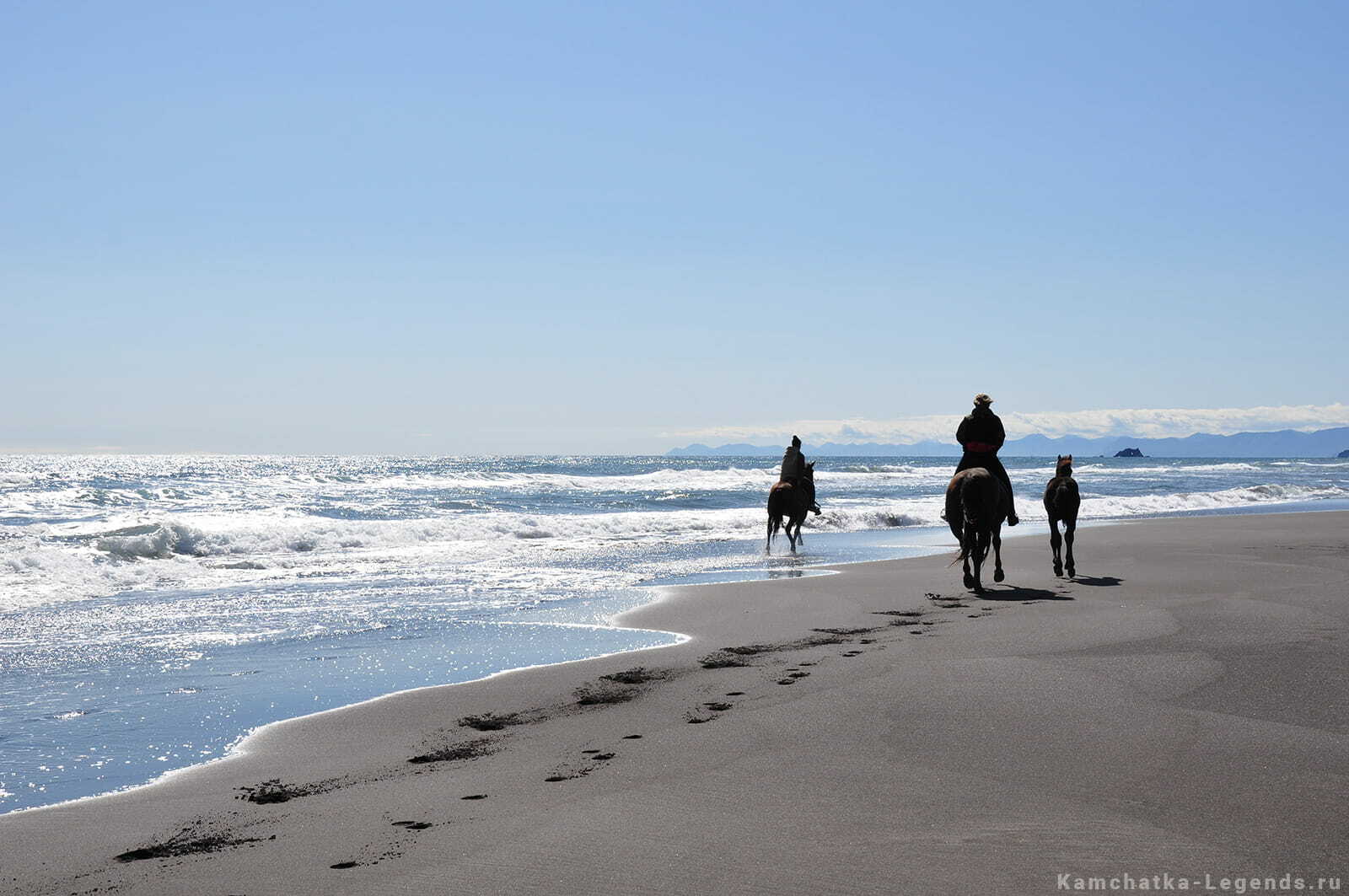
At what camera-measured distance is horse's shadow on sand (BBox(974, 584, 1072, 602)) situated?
34.9 ft

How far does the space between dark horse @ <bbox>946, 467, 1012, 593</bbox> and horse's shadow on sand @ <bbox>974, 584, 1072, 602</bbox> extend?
0.20m

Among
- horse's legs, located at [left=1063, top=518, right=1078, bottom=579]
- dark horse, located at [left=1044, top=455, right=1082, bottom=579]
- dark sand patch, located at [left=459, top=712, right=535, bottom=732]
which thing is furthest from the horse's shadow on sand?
dark sand patch, located at [left=459, top=712, right=535, bottom=732]

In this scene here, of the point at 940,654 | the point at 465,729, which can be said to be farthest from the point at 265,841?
the point at 940,654

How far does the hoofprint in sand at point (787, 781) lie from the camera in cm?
316

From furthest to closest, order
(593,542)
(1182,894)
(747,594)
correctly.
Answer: (593,542) < (747,594) < (1182,894)

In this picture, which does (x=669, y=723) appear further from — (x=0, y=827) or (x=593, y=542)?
(x=593, y=542)

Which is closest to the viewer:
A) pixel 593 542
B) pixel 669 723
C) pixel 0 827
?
pixel 0 827

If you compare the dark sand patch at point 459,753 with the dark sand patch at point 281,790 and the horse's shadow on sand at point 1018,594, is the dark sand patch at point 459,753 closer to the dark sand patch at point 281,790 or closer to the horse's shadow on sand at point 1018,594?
the dark sand patch at point 281,790

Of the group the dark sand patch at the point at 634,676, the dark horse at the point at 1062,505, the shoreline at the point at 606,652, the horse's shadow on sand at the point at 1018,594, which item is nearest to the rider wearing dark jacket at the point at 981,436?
the horse's shadow on sand at the point at 1018,594

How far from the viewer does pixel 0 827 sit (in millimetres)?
3980

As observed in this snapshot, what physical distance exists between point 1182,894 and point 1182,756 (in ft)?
4.79

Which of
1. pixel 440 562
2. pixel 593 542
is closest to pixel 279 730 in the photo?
pixel 440 562

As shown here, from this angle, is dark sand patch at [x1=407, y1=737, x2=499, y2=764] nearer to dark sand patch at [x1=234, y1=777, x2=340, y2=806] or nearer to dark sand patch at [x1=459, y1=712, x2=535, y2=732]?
dark sand patch at [x1=459, y1=712, x2=535, y2=732]

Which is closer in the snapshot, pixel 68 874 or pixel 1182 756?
pixel 68 874
